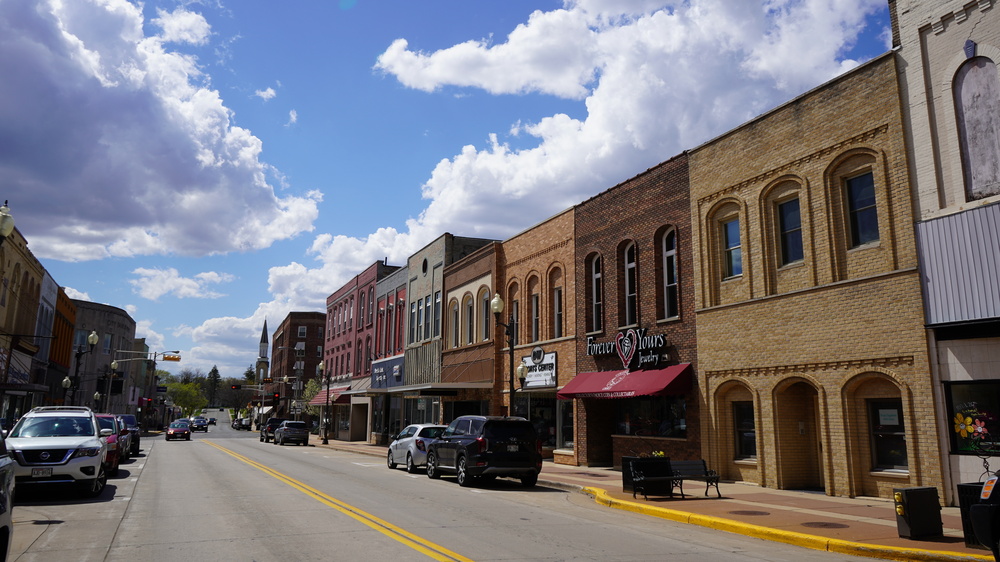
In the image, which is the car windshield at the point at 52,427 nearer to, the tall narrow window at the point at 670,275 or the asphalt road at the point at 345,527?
the asphalt road at the point at 345,527

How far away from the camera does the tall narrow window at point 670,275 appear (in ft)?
71.1

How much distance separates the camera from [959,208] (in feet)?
46.0

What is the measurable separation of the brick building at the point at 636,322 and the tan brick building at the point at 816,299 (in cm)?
82

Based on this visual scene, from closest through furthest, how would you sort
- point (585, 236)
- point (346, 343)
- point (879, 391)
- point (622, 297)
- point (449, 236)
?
point (879, 391) < point (622, 297) < point (585, 236) < point (449, 236) < point (346, 343)

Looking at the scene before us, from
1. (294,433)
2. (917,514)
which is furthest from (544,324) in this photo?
(294,433)

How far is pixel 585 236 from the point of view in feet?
85.3

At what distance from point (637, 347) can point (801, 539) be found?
38.9 feet

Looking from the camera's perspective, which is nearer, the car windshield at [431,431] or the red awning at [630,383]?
the red awning at [630,383]

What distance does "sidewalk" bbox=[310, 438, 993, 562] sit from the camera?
31.1 ft

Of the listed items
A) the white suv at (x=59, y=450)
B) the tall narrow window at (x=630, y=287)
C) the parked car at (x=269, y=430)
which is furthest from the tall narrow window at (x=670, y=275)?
the parked car at (x=269, y=430)

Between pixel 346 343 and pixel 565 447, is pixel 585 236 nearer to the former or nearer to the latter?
pixel 565 447

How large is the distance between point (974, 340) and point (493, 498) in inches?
393

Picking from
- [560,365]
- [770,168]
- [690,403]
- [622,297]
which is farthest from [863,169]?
[560,365]

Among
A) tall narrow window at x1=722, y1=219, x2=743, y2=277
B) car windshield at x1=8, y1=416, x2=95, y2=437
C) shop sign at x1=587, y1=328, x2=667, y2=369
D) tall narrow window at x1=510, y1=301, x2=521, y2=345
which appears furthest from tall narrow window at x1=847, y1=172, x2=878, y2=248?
car windshield at x1=8, y1=416, x2=95, y2=437
